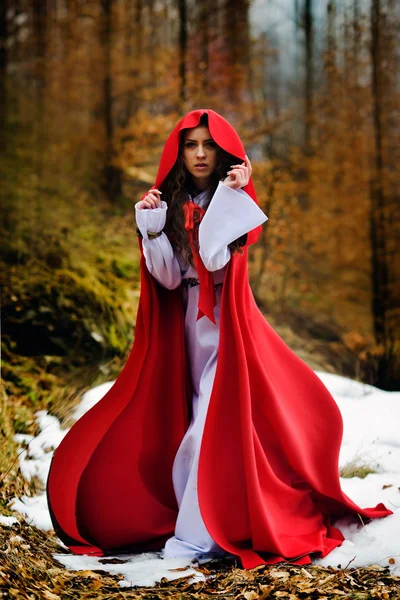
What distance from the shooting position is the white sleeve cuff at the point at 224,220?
294 cm

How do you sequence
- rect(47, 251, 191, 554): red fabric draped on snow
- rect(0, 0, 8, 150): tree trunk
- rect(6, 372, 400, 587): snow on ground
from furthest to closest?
rect(0, 0, 8, 150): tree trunk, rect(47, 251, 191, 554): red fabric draped on snow, rect(6, 372, 400, 587): snow on ground

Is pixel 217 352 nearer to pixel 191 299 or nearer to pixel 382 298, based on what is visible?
pixel 191 299

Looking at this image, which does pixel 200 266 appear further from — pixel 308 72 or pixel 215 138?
pixel 308 72

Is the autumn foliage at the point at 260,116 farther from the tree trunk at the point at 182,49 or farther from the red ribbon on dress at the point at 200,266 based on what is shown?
the red ribbon on dress at the point at 200,266

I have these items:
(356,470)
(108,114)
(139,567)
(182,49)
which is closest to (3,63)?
(108,114)

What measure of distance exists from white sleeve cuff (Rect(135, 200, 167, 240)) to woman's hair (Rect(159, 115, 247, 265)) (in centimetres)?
11

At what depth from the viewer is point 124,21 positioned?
8391mm

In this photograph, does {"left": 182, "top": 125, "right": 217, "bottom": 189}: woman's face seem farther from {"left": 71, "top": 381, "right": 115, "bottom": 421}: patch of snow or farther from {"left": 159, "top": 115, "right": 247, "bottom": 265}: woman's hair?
{"left": 71, "top": 381, "right": 115, "bottom": 421}: patch of snow

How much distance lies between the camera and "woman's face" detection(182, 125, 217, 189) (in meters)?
3.15

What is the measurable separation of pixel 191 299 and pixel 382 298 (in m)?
5.20

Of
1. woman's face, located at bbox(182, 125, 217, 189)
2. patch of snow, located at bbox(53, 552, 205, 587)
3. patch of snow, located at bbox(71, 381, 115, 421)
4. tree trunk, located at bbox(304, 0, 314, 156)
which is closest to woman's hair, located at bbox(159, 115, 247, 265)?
woman's face, located at bbox(182, 125, 217, 189)

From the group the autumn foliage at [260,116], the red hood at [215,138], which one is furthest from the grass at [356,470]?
the autumn foliage at [260,116]

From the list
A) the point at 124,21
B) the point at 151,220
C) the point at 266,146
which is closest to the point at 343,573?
the point at 151,220

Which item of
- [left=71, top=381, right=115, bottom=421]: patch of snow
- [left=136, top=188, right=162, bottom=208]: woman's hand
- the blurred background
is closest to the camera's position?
[left=136, top=188, right=162, bottom=208]: woman's hand
